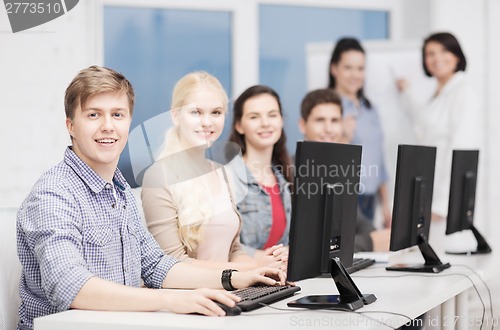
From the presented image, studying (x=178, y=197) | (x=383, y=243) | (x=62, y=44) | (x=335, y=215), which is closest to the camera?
(x=335, y=215)

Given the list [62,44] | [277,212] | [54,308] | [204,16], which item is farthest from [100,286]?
[204,16]

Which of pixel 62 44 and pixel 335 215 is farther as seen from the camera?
pixel 62 44

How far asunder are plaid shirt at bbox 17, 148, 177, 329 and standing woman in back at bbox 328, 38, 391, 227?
10.8 ft

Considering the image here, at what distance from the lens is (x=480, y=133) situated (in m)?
5.65

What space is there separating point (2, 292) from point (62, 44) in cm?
240

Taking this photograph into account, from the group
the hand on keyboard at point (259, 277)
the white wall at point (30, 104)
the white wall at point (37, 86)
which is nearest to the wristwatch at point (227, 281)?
the hand on keyboard at point (259, 277)

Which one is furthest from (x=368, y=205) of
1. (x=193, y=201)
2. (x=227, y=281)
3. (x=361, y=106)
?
(x=227, y=281)

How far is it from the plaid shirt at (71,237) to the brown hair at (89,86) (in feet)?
0.45

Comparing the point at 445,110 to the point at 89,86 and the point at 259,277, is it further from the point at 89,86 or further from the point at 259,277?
the point at 89,86

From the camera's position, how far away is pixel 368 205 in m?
5.50

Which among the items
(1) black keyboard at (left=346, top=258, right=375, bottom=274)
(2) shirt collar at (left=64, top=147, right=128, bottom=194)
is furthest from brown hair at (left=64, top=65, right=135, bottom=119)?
(1) black keyboard at (left=346, top=258, right=375, bottom=274)

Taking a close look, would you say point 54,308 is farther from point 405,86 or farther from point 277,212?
point 405,86

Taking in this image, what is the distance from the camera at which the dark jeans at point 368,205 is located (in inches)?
215
